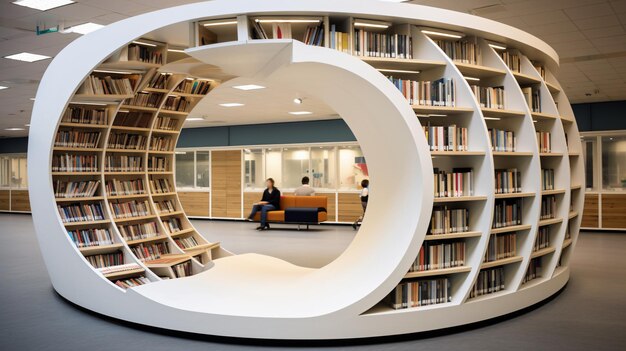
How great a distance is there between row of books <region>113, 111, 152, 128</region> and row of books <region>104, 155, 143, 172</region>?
1.54ft

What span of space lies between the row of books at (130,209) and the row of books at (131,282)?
44.2 inches

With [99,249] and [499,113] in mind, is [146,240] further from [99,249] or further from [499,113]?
[499,113]

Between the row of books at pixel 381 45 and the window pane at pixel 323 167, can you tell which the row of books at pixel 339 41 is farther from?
the window pane at pixel 323 167

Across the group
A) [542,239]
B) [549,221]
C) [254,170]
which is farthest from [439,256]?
[254,170]

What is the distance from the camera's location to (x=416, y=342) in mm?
4723

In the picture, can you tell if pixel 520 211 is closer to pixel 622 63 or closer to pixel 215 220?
pixel 622 63

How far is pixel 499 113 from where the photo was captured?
18.7 ft

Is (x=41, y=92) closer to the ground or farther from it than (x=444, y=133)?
farther from it

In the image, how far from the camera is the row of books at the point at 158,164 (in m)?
8.17

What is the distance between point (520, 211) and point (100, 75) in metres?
5.48

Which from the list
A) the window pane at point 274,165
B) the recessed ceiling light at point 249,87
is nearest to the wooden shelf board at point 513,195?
the recessed ceiling light at point 249,87

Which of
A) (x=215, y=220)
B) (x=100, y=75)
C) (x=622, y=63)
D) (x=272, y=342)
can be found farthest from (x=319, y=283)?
(x=215, y=220)

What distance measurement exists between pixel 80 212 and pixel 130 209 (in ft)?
3.16

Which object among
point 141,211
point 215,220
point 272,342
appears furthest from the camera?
point 215,220
